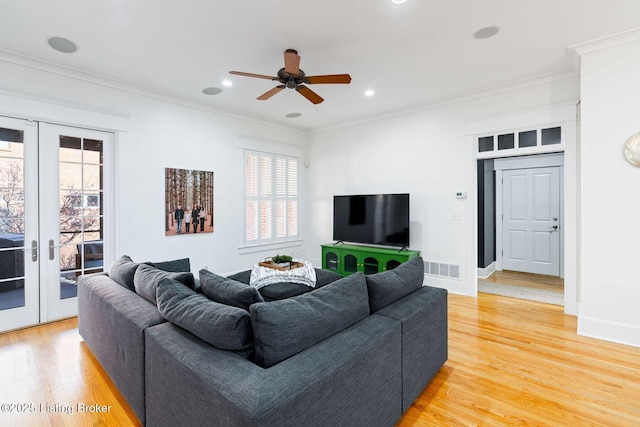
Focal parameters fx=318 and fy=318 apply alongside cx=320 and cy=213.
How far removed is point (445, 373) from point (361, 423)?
1.27 m

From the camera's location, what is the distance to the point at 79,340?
10.3 feet

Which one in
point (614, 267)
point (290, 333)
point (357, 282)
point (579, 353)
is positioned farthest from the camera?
point (614, 267)

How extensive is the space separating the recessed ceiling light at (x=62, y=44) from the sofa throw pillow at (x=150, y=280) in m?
2.39

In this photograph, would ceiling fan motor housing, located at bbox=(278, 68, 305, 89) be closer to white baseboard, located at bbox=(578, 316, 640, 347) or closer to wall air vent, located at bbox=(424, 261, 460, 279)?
wall air vent, located at bbox=(424, 261, 460, 279)

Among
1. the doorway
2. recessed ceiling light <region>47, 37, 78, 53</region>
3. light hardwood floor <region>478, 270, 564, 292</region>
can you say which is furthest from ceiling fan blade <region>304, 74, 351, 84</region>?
light hardwood floor <region>478, 270, 564, 292</region>

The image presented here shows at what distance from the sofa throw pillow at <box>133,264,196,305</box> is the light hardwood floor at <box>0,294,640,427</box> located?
2.42ft

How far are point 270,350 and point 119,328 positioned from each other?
129 centimetres

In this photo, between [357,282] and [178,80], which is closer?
[357,282]

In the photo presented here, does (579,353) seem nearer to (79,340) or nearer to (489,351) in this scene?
(489,351)

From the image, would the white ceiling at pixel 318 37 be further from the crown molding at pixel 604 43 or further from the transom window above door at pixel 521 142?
the transom window above door at pixel 521 142

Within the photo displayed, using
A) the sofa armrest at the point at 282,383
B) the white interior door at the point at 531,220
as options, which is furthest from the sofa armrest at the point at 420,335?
the white interior door at the point at 531,220

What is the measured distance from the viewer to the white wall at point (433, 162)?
4.31m

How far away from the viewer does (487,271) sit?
5.98 metres

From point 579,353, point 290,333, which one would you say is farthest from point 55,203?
point 579,353
